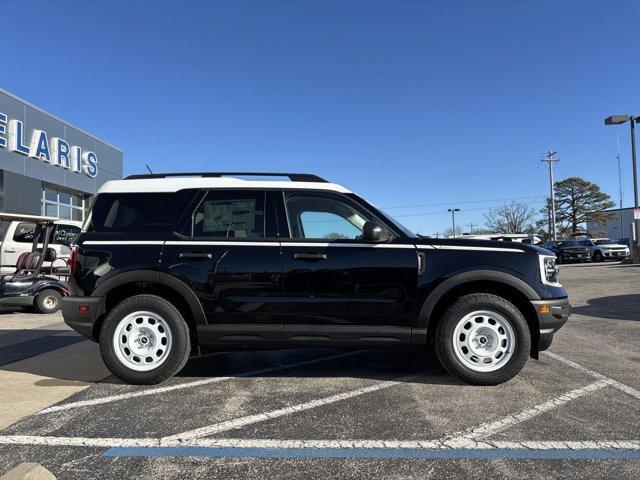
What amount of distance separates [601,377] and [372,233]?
275 cm

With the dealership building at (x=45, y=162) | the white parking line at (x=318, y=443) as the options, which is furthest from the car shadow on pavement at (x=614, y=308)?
the dealership building at (x=45, y=162)

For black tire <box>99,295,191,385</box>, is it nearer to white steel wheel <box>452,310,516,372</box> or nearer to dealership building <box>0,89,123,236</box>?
white steel wheel <box>452,310,516,372</box>

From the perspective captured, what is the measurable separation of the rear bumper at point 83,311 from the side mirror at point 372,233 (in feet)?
8.67

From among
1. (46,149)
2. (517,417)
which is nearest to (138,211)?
(517,417)

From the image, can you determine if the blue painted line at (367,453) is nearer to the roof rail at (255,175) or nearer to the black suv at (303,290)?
the black suv at (303,290)

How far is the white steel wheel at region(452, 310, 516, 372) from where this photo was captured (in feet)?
14.8

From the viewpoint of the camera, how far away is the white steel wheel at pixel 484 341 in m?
4.51

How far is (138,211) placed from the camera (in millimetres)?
4809

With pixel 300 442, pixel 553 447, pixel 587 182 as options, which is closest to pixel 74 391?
pixel 300 442

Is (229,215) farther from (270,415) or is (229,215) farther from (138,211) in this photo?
(270,415)

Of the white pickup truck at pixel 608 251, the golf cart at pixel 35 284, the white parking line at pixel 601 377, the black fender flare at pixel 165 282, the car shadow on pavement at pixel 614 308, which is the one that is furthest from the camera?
the white pickup truck at pixel 608 251

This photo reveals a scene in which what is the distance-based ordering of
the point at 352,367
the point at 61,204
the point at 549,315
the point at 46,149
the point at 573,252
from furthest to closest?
the point at 573,252, the point at 61,204, the point at 46,149, the point at 352,367, the point at 549,315

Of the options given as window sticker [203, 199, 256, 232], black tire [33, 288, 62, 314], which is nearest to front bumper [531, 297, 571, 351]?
window sticker [203, 199, 256, 232]

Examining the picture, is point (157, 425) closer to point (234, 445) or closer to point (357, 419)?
point (234, 445)
